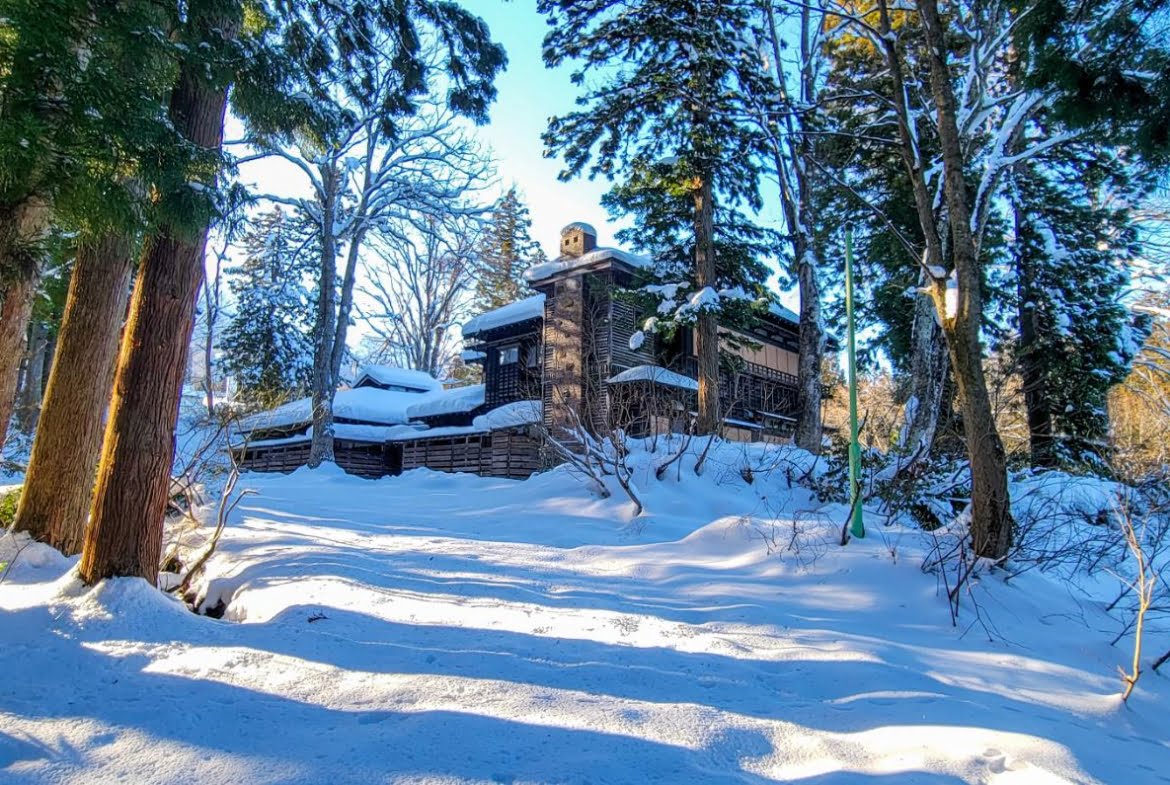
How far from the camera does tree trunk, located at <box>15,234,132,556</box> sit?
223 inches

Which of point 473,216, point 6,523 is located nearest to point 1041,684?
point 6,523

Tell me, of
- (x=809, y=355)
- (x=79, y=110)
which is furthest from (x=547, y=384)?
(x=79, y=110)

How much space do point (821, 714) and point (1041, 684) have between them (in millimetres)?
1583

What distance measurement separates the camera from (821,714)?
133 inches

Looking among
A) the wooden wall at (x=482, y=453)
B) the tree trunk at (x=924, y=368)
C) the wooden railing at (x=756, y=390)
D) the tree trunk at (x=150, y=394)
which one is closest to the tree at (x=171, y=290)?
the tree trunk at (x=150, y=394)

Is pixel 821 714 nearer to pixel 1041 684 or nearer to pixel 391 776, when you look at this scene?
pixel 1041 684

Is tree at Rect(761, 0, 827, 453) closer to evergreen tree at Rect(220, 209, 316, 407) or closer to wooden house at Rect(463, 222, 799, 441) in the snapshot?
wooden house at Rect(463, 222, 799, 441)

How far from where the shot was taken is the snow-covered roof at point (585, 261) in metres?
19.5

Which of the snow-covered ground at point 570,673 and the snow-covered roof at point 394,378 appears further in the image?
the snow-covered roof at point 394,378

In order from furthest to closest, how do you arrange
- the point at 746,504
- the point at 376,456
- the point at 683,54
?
the point at 376,456, the point at 683,54, the point at 746,504

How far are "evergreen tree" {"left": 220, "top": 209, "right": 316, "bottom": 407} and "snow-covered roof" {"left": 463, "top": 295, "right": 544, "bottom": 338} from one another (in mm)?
9324

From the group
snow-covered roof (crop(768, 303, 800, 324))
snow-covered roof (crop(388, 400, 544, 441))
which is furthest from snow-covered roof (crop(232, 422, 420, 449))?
snow-covered roof (crop(768, 303, 800, 324))

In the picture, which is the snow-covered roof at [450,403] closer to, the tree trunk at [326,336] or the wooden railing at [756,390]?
the tree trunk at [326,336]

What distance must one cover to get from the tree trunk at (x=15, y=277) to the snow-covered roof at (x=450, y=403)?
1763 centimetres
